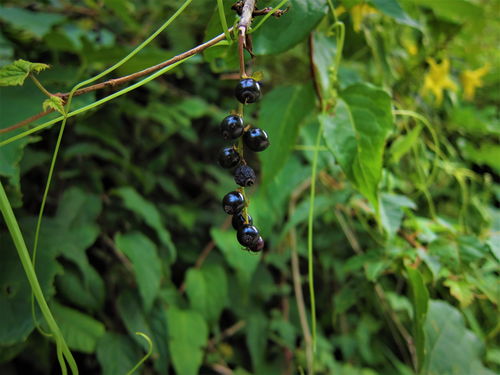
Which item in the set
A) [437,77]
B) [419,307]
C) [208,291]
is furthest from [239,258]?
[437,77]

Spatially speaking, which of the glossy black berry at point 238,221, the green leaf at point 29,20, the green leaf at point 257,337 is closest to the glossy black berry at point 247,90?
the glossy black berry at point 238,221

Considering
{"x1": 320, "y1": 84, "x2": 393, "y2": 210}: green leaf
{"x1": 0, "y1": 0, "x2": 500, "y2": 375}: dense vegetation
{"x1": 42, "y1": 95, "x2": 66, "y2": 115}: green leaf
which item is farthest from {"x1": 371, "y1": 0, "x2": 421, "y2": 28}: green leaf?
{"x1": 42, "y1": 95, "x2": 66, "y2": 115}: green leaf

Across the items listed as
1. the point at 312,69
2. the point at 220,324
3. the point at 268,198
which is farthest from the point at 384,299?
the point at 312,69

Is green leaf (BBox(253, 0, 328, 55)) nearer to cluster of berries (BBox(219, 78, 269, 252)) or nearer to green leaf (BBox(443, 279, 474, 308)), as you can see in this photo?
cluster of berries (BBox(219, 78, 269, 252))

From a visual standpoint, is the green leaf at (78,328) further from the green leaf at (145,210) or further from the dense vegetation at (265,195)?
the green leaf at (145,210)

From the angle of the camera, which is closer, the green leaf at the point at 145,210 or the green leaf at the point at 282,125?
the green leaf at the point at 282,125

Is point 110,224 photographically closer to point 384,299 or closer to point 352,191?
point 352,191

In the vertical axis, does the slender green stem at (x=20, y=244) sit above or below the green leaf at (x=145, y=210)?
below
